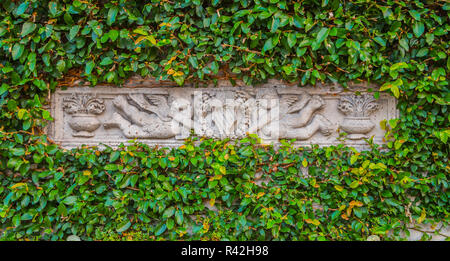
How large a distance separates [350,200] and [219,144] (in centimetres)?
100

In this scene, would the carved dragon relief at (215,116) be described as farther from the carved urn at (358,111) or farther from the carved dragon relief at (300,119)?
the carved urn at (358,111)

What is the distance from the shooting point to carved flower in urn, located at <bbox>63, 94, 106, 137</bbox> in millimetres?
2049

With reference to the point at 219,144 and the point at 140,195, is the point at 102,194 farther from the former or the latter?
the point at 219,144

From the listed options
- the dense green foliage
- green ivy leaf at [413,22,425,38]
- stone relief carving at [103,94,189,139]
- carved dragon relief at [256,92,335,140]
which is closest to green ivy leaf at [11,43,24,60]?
the dense green foliage

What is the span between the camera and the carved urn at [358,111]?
80.3 inches

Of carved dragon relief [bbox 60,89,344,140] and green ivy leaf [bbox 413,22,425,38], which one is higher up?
green ivy leaf [bbox 413,22,425,38]

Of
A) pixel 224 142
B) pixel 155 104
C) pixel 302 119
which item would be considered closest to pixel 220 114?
pixel 224 142

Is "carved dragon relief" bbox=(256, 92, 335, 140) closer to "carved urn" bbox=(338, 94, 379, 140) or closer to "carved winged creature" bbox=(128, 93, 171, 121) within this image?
"carved urn" bbox=(338, 94, 379, 140)

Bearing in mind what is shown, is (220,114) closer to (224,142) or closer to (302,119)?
(224,142)

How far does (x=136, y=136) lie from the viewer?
2074 mm

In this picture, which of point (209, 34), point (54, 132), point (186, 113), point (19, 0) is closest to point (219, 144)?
point (186, 113)

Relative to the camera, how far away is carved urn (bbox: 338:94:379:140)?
6.69 ft

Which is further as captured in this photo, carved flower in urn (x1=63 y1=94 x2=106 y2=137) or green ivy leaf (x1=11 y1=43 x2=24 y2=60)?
carved flower in urn (x1=63 y1=94 x2=106 y2=137)

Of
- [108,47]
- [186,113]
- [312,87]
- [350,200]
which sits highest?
[108,47]
